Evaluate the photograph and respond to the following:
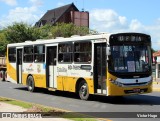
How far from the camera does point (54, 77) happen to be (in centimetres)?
2156

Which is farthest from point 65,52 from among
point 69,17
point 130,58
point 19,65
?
point 69,17

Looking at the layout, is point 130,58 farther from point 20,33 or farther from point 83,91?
point 20,33

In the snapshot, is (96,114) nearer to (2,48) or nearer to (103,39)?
(103,39)

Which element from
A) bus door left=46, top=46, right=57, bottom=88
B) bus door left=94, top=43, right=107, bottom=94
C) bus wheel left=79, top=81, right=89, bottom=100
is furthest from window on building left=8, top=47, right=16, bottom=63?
bus door left=94, top=43, right=107, bottom=94

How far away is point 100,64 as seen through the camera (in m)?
17.8

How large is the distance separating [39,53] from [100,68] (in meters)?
6.25

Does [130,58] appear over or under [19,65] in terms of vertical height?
over

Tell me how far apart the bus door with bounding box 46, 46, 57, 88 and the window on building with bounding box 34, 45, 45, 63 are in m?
0.60

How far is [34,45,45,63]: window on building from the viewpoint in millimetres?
22695

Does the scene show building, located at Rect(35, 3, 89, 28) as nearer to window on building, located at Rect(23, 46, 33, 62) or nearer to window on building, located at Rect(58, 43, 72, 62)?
window on building, located at Rect(23, 46, 33, 62)

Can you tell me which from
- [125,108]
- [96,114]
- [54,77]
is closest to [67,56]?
[54,77]

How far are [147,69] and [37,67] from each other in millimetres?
7579

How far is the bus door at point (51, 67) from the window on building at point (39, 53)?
0.60m

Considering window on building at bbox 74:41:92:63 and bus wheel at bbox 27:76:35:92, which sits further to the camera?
bus wheel at bbox 27:76:35:92
